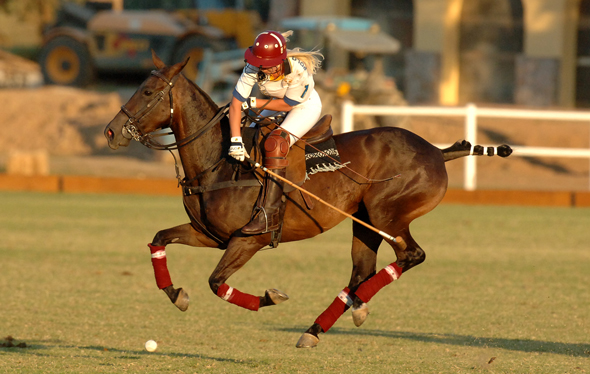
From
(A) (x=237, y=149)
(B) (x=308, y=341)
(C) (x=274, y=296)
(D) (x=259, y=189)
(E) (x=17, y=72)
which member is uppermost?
(A) (x=237, y=149)

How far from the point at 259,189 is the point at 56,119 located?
19747mm

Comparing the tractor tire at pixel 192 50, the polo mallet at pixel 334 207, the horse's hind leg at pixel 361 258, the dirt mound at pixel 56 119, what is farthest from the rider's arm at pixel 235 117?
the tractor tire at pixel 192 50

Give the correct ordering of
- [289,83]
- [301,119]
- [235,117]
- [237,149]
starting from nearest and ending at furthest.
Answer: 1. [237,149]
2. [235,117]
3. [289,83]
4. [301,119]

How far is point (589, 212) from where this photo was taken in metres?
13.7

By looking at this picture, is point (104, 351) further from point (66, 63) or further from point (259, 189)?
point (66, 63)

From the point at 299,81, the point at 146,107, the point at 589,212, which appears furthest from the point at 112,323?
the point at 589,212

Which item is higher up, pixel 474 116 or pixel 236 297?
pixel 236 297

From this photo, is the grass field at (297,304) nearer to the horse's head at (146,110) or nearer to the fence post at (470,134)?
the horse's head at (146,110)

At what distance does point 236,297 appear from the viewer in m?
6.21

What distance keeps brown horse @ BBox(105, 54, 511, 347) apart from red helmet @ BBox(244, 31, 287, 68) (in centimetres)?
49

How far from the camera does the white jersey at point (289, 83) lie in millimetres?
6215

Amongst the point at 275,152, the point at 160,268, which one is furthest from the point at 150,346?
the point at 275,152

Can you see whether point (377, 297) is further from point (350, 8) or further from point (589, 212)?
point (350, 8)

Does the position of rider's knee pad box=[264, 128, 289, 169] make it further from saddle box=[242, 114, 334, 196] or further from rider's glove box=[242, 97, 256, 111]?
rider's glove box=[242, 97, 256, 111]
